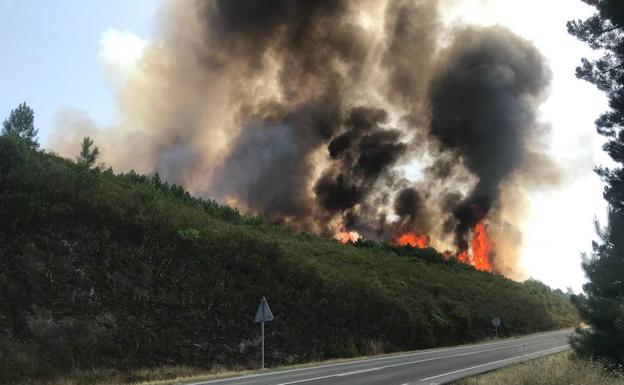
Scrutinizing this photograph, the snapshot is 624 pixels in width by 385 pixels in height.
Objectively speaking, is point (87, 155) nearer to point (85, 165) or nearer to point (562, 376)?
point (85, 165)

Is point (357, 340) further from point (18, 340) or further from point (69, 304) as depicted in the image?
point (18, 340)

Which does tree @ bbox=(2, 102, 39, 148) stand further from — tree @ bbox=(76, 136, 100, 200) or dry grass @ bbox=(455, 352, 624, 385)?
dry grass @ bbox=(455, 352, 624, 385)

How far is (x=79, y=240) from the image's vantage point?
2083 cm

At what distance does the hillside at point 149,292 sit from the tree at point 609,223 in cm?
1250

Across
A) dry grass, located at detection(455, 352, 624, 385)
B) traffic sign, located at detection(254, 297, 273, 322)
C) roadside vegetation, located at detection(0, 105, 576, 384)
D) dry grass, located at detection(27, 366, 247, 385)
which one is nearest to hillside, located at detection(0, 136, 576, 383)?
roadside vegetation, located at detection(0, 105, 576, 384)

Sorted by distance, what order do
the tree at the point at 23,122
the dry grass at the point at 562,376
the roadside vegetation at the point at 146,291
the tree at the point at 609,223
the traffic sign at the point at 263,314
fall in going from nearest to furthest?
the dry grass at the point at 562,376 → the tree at the point at 609,223 → the roadside vegetation at the point at 146,291 → the traffic sign at the point at 263,314 → the tree at the point at 23,122

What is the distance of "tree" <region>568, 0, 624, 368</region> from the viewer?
1295 centimetres

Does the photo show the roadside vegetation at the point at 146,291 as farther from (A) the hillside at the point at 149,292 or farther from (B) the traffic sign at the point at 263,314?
(B) the traffic sign at the point at 263,314

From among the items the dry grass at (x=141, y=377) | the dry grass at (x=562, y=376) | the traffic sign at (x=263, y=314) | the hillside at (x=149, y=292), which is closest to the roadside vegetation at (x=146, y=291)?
the hillside at (x=149, y=292)

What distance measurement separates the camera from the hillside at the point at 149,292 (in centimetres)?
1641

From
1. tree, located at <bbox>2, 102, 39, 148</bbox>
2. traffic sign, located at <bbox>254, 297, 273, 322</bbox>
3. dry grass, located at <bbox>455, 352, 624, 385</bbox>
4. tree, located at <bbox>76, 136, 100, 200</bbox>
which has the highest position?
tree, located at <bbox>2, 102, 39, 148</bbox>

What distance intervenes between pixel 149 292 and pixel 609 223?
16.6 meters

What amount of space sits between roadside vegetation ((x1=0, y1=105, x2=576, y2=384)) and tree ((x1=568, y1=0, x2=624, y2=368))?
491 inches

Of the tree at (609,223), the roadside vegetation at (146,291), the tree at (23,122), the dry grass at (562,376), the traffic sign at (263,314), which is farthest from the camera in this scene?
the tree at (23,122)
